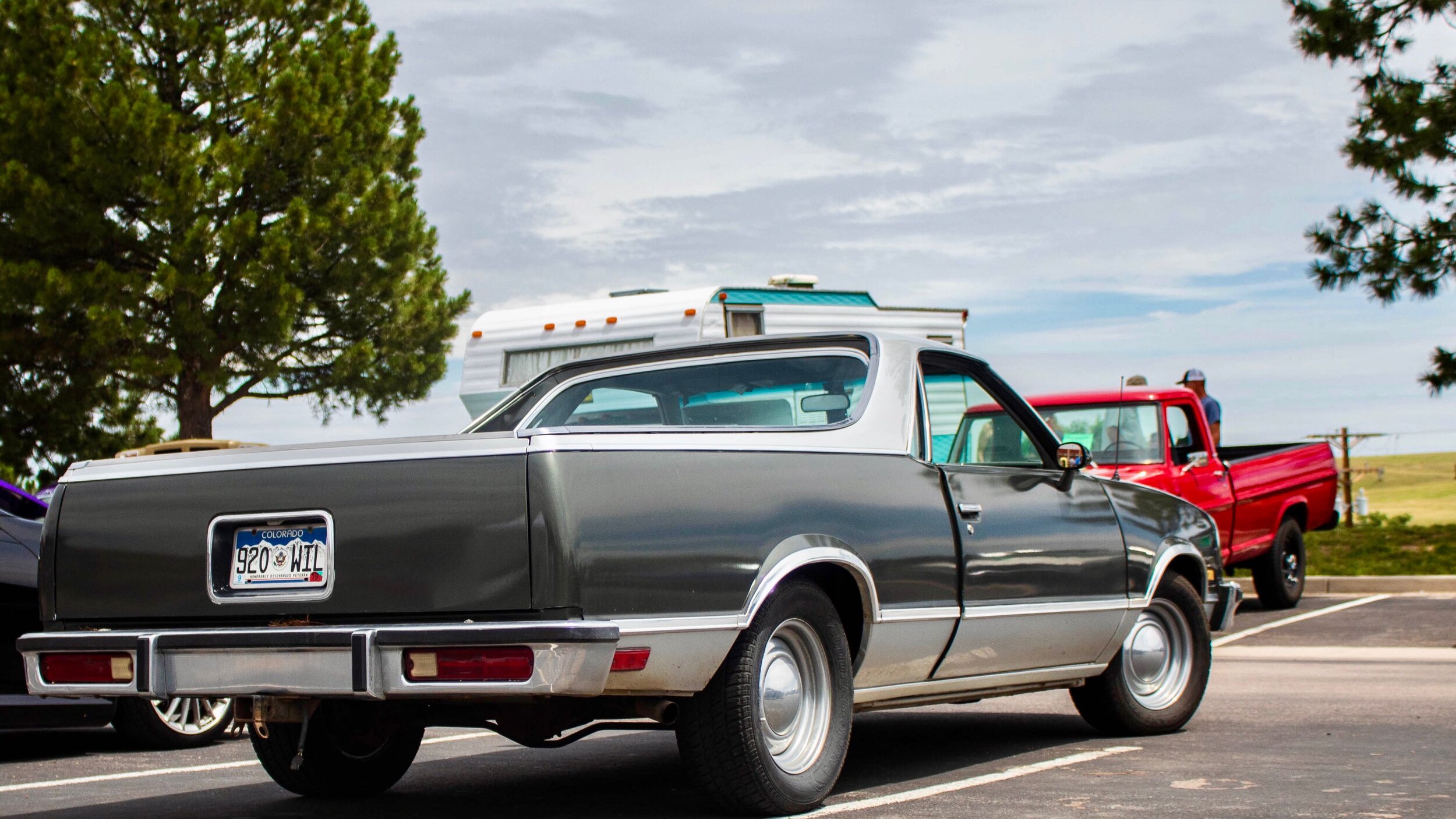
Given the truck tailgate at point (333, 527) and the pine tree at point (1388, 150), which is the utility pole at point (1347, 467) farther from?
the truck tailgate at point (333, 527)

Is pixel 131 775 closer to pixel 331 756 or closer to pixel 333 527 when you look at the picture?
pixel 331 756

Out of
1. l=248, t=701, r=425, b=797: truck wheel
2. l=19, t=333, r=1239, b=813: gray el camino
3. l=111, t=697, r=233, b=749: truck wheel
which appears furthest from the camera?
l=111, t=697, r=233, b=749: truck wheel

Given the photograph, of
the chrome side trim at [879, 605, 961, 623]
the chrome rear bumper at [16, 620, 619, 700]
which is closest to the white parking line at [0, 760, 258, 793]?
the chrome rear bumper at [16, 620, 619, 700]

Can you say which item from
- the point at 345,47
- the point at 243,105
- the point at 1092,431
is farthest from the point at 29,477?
the point at 1092,431

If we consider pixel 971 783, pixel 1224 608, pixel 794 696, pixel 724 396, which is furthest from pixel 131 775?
pixel 1224 608

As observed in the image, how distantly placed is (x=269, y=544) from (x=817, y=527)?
5.50 ft

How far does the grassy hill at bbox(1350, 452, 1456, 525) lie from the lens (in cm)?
5409

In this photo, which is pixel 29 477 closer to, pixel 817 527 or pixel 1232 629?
pixel 1232 629

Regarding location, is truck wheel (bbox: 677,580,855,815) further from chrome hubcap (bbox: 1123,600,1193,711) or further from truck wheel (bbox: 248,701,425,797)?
chrome hubcap (bbox: 1123,600,1193,711)

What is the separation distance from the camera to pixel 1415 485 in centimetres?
7788

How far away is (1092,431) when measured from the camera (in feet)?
42.0

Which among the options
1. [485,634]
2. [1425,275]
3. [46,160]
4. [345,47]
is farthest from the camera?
[345,47]

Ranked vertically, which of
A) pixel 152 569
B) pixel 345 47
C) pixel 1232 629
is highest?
pixel 345 47

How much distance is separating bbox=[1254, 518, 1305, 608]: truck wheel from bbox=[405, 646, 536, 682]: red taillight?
1195 cm
